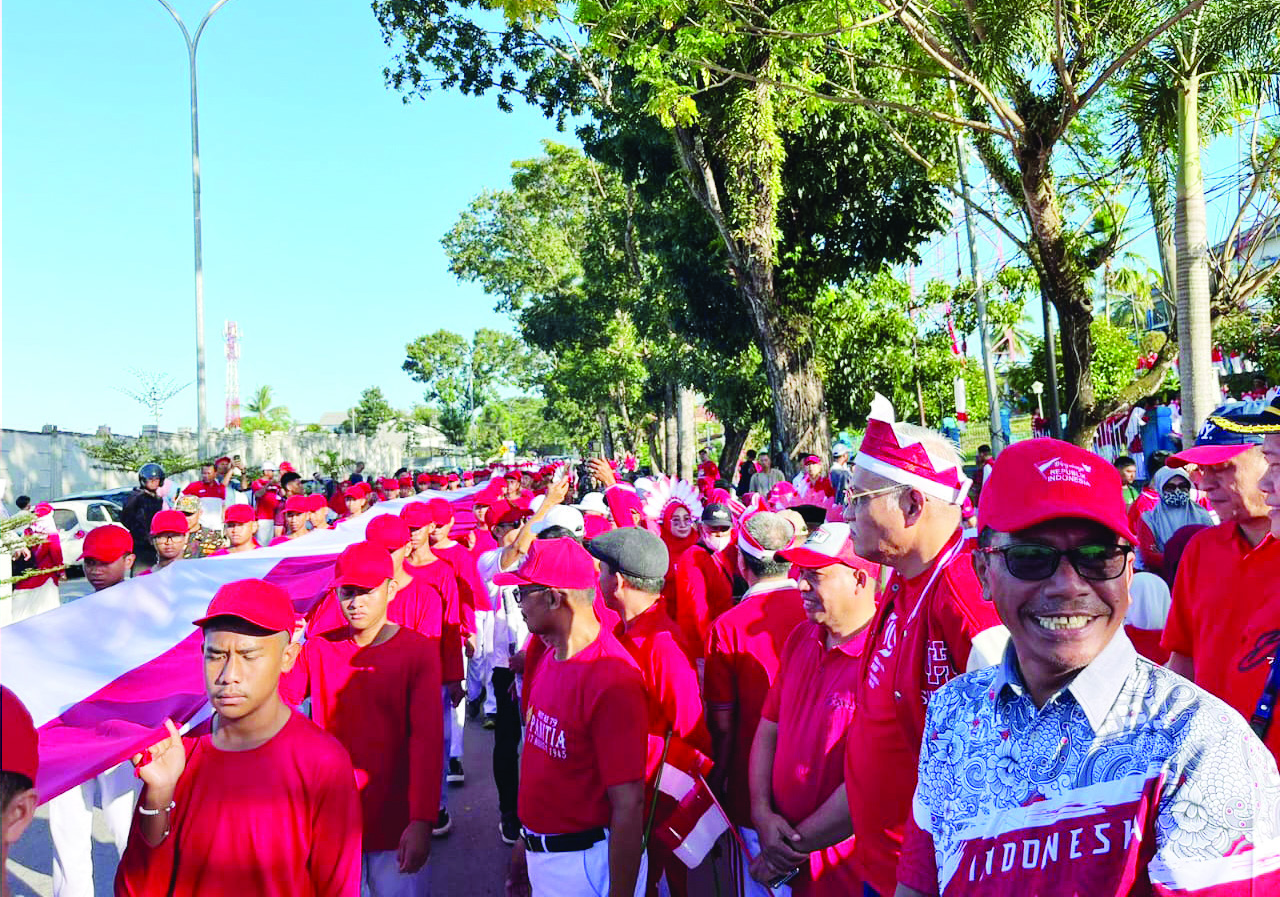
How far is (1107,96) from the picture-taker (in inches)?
443

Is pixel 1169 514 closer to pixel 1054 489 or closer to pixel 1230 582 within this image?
pixel 1230 582

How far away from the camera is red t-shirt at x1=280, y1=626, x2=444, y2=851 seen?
385 centimetres

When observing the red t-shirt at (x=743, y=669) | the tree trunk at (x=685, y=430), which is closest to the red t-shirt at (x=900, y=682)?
the red t-shirt at (x=743, y=669)

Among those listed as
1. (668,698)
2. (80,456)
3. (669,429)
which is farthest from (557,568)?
(669,429)

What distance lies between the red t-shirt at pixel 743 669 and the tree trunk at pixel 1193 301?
18.0 feet

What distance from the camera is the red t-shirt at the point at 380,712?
3.85 m

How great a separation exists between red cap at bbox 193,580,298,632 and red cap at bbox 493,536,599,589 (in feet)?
2.82

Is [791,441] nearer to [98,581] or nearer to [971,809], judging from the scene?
[98,581]

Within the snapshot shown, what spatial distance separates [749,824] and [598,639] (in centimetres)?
117

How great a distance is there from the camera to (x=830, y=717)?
3.18 m

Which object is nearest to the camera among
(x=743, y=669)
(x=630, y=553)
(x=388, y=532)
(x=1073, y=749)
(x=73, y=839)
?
(x=1073, y=749)

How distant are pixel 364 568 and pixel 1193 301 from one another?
725 cm

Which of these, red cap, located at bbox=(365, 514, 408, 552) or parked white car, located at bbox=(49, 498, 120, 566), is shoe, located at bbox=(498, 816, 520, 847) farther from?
parked white car, located at bbox=(49, 498, 120, 566)

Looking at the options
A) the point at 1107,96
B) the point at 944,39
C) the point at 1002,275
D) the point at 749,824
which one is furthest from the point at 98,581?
the point at 1002,275
